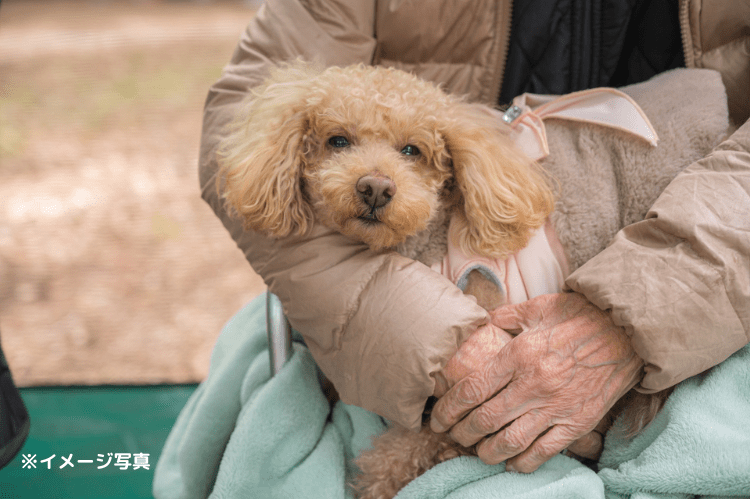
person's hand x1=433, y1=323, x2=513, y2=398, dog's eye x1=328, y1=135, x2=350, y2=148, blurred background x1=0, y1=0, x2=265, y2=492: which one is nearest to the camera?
person's hand x1=433, y1=323, x2=513, y2=398

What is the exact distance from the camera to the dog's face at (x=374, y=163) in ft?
2.83

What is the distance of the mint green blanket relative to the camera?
28.4 inches

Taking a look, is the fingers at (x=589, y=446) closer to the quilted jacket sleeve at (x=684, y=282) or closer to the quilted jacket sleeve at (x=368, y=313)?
the quilted jacket sleeve at (x=684, y=282)

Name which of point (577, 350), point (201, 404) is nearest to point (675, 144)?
point (577, 350)

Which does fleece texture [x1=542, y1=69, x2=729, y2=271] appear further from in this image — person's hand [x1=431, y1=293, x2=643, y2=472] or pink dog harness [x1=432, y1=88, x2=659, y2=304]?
person's hand [x1=431, y1=293, x2=643, y2=472]

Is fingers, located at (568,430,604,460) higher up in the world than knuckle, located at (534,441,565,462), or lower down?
lower down

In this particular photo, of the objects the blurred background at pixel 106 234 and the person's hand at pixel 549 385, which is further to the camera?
the blurred background at pixel 106 234

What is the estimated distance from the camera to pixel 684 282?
0.72 m

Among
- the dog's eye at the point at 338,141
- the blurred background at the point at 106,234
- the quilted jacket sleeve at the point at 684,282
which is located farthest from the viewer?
the blurred background at the point at 106,234

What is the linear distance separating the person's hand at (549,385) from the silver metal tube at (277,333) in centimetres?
32

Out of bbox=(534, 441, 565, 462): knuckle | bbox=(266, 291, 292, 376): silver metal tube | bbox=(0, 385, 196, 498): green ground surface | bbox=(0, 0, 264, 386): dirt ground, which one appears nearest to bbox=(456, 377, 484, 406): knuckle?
bbox=(534, 441, 565, 462): knuckle

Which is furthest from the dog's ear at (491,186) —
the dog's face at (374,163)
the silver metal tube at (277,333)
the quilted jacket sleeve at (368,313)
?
the silver metal tube at (277,333)

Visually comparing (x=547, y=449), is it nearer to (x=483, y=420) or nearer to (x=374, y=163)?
(x=483, y=420)

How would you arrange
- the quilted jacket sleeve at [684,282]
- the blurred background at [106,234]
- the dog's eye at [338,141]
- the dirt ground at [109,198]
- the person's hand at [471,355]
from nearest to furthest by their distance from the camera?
the quilted jacket sleeve at [684,282], the person's hand at [471,355], the dog's eye at [338,141], the blurred background at [106,234], the dirt ground at [109,198]
